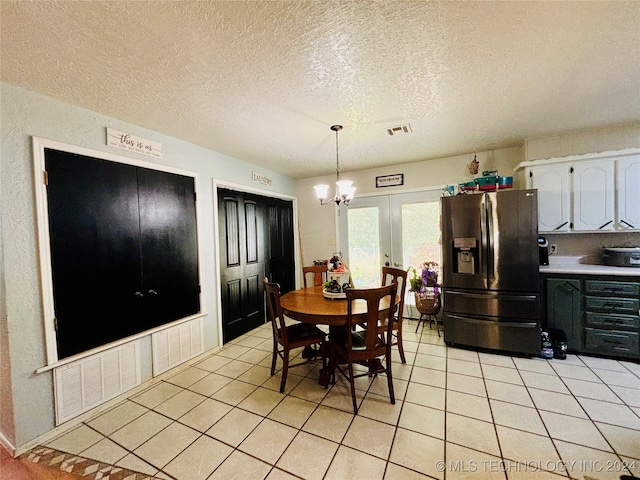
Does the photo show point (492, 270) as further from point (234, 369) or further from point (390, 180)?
point (234, 369)

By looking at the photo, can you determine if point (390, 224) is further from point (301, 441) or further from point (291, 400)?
point (301, 441)

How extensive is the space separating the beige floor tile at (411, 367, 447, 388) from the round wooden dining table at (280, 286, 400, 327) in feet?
2.58

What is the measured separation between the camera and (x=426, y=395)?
222 cm

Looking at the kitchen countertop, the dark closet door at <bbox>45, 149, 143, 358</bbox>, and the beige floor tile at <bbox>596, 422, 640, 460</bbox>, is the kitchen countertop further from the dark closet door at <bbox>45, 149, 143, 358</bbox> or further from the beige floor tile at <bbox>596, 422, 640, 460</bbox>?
the dark closet door at <bbox>45, 149, 143, 358</bbox>

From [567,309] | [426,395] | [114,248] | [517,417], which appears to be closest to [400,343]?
[426,395]

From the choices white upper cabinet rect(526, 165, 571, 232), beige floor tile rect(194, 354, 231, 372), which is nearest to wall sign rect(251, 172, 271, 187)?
beige floor tile rect(194, 354, 231, 372)

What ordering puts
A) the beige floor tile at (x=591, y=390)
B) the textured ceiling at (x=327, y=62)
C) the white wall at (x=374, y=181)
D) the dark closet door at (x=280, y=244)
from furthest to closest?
the dark closet door at (x=280, y=244) < the white wall at (x=374, y=181) < the beige floor tile at (x=591, y=390) < the textured ceiling at (x=327, y=62)

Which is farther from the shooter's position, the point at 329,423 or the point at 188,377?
the point at 188,377

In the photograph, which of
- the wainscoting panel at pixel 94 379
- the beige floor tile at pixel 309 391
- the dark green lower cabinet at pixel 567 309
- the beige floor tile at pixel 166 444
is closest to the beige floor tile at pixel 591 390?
the dark green lower cabinet at pixel 567 309

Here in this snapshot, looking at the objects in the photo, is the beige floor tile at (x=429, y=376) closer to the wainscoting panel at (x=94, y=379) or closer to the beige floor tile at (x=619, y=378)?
the beige floor tile at (x=619, y=378)

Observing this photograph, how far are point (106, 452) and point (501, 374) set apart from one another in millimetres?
3302

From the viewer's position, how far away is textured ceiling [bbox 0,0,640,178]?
128 centimetres

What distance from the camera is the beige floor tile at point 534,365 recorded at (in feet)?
8.35

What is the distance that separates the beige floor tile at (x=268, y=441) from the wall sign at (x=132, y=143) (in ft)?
8.68
